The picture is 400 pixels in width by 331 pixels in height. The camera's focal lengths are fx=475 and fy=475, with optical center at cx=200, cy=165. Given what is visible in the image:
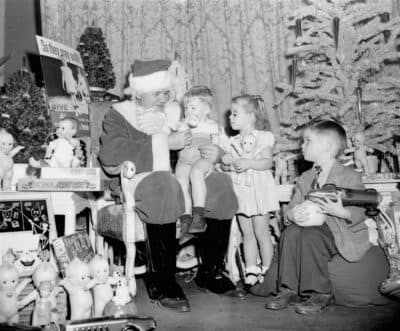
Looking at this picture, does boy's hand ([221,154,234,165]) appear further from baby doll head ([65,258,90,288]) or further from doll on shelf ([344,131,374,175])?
baby doll head ([65,258,90,288])

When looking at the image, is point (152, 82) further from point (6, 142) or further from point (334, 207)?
point (334, 207)

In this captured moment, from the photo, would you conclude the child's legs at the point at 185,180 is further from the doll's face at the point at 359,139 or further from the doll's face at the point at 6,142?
the doll's face at the point at 359,139

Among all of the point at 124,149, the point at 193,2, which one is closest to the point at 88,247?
the point at 124,149

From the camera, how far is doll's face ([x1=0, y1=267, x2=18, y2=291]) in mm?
1482

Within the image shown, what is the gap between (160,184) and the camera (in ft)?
5.73

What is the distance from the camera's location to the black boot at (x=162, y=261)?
67.0 inches

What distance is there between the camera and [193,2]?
314 cm

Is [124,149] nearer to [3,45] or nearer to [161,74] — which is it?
[161,74]

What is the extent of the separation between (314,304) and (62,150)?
3.80 ft

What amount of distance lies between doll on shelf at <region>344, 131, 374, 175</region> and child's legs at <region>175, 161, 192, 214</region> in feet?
2.70

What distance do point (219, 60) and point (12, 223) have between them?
71.4 inches

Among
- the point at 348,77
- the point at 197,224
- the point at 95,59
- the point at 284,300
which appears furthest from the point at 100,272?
the point at 348,77

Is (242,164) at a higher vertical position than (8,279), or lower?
higher

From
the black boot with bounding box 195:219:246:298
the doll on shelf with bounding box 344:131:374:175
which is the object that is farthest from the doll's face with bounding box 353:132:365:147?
the black boot with bounding box 195:219:246:298
